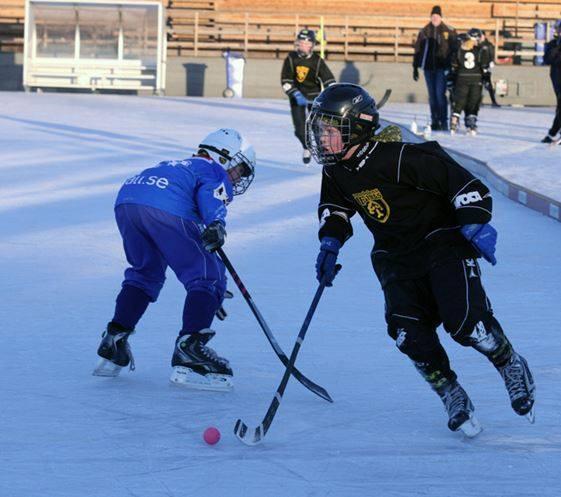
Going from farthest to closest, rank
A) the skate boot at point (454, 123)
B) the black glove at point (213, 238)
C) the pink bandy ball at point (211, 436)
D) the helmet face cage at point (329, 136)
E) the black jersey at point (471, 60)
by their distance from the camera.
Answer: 1. the skate boot at point (454, 123)
2. the black jersey at point (471, 60)
3. the black glove at point (213, 238)
4. the helmet face cage at point (329, 136)
5. the pink bandy ball at point (211, 436)

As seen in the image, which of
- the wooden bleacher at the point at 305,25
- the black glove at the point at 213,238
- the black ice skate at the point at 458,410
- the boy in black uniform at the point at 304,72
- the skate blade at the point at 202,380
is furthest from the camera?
the wooden bleacher at the point at 305,25

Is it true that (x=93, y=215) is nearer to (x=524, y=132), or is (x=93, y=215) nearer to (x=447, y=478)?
(x=447, y=478)

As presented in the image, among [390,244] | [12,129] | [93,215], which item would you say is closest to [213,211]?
[390,244]

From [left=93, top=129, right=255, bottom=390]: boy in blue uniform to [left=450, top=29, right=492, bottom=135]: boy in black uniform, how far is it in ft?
35.0

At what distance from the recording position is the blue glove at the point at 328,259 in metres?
3.82

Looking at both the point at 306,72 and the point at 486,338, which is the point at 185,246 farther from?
the point at 306,72

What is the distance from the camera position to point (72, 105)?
17.9 metres

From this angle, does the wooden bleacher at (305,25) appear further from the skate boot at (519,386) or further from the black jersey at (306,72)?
the skate boot at (519,386)

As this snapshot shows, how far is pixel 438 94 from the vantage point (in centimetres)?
1501

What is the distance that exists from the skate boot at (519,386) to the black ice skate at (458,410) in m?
0.13

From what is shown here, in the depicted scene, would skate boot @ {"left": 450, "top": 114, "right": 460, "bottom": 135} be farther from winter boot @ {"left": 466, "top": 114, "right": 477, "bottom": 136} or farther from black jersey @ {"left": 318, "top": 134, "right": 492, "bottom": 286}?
black jersey @ {"left": 318, "top": 134, "right": 492, "bottom": 286}

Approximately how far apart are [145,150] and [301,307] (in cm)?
718

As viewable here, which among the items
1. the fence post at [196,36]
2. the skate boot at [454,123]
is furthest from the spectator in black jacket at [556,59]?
the fence post at [196,36]

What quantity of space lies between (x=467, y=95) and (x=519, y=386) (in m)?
11.5
